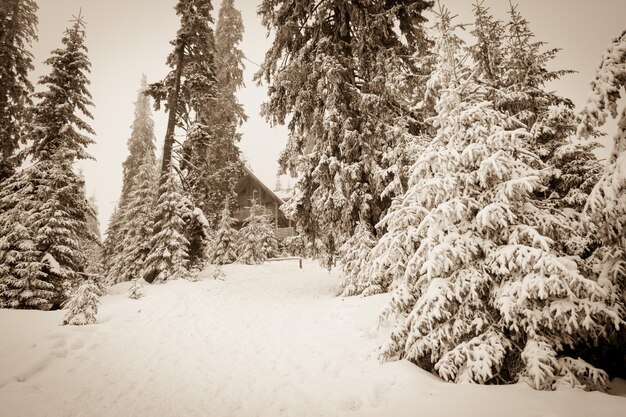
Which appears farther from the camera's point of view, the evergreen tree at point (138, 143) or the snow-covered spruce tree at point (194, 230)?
the evergreen tree at point (138, 143)

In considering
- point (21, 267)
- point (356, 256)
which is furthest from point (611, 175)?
point (21, 267)

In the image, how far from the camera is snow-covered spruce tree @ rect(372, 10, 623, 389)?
4.36 metres

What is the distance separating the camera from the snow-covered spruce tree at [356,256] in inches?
404

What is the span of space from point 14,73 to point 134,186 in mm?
14536

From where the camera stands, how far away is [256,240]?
25625 millimetres

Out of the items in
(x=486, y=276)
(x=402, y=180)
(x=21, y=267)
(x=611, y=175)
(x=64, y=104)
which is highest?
(x=64, y=104)

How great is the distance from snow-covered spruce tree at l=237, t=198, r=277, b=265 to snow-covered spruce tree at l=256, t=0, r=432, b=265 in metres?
13.4

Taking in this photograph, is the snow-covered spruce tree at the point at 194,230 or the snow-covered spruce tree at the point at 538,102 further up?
the snow-covered spruce tree at the point at 538,102

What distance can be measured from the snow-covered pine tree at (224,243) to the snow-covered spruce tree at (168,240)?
9.79 meters

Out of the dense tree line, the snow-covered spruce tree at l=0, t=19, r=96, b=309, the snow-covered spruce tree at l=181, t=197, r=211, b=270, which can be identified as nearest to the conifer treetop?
the snow-covered spruce tree at l=0, t=19, r=96, b=309

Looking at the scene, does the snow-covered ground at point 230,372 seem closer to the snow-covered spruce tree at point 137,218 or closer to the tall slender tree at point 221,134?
the tall slender tree at point 221,134

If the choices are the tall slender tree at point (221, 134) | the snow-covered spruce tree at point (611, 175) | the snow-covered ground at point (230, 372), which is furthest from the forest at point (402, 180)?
the snow-covered ground at point (230, 372)

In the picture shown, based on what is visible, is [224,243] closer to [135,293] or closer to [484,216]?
[135,293]

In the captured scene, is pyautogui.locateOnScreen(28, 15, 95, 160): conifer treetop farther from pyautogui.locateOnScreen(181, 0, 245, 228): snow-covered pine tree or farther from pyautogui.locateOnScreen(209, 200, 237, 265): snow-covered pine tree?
pyautogui.locateOnScreen(209, 200, 237, 265): snow-covered pine tree
